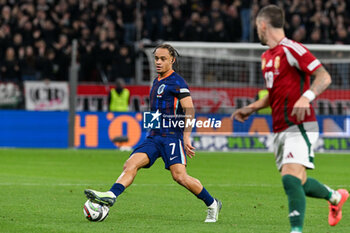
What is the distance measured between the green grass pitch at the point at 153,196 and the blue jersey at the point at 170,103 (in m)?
0.99

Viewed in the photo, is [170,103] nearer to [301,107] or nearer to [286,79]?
[286,79]

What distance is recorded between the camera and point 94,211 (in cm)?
845

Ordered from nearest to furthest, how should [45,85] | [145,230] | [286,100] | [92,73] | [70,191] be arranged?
[286,100] < [145,230] < [70,191] < [45,85] < [92,73]

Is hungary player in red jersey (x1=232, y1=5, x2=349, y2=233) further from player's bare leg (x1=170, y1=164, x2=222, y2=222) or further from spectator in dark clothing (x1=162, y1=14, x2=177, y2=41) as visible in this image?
spectator in dark clothing (x1=162, y1=14, x2=177, y2=41)

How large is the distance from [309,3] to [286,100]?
828 inches

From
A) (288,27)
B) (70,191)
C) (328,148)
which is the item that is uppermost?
(288,27)

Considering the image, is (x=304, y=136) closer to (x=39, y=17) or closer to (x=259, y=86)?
(x=259, y=86)

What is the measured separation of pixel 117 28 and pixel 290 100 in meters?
19.7

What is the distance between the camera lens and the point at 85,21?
2578 centimetres

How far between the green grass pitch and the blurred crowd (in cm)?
476

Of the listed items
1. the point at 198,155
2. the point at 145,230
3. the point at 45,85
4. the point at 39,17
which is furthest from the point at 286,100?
the point at 39,17

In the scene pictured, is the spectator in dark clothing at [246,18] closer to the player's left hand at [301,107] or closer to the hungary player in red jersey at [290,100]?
the hungary player in red jersey at [290,100]

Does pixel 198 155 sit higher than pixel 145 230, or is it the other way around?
pixel 145 230

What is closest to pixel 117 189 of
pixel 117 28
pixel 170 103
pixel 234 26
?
pixel 170 103
